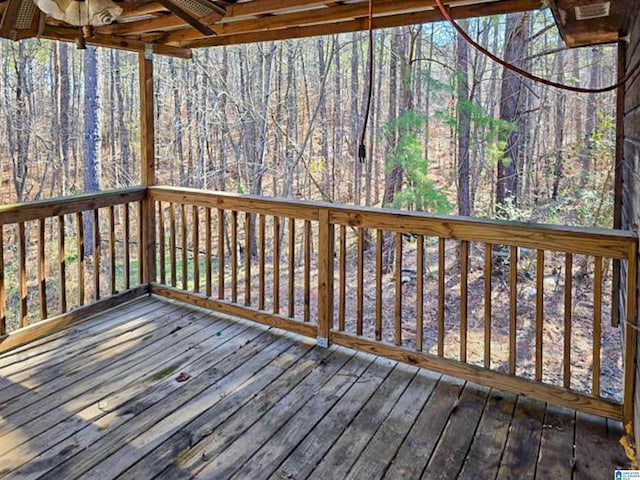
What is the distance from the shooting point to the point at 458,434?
2.46m

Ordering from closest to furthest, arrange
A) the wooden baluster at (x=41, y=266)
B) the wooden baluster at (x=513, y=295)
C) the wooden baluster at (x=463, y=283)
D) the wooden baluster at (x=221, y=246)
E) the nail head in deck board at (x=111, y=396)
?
the nail head in deck board at (x=111, y=396), the wooden baluster at (x=513, y=295), the wooden baluster at (x=463, y=283), the wooden baluster at (x=41, y=266), the wooden baluster at (x=221, y=246)

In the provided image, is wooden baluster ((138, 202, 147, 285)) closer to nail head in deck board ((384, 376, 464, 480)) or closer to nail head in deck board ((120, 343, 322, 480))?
nail head in deck board ((120, 343, 322, 480))

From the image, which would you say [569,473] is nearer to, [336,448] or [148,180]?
[336,448]

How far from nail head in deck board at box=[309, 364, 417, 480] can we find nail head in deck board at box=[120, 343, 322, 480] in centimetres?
50

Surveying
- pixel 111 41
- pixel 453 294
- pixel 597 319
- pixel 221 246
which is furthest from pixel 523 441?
pixel 453 294

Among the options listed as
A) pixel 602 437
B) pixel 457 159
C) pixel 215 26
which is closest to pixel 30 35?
pixel 215 26

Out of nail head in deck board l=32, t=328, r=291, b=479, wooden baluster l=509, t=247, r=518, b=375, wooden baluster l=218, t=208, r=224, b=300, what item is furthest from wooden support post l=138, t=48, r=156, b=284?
wooden baluster l=509, t=247, r=518, b=375

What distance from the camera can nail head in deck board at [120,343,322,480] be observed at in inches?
86.9

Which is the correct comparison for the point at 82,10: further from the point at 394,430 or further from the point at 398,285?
the point at 394,430

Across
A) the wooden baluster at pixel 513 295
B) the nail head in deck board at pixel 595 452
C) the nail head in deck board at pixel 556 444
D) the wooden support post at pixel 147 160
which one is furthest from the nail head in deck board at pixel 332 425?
the wooden support post at pixel 147 160

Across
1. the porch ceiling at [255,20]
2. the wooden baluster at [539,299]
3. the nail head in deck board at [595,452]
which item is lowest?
the nail head in deck board at [595,452]

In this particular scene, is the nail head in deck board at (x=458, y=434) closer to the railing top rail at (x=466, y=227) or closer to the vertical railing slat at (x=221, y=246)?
the railing top rail at (x=466, y=227)

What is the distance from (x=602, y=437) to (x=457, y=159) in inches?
246

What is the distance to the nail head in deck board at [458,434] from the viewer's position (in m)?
2.20
